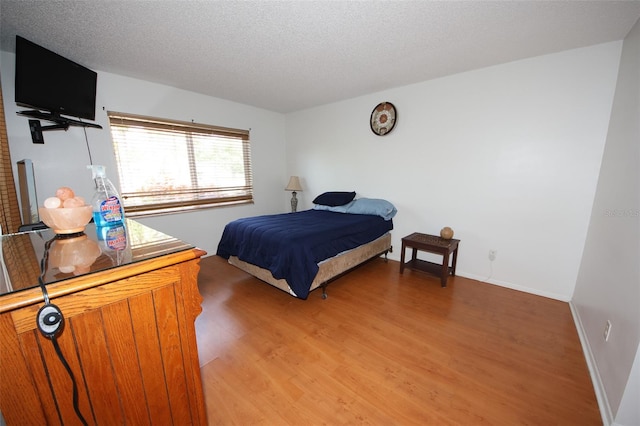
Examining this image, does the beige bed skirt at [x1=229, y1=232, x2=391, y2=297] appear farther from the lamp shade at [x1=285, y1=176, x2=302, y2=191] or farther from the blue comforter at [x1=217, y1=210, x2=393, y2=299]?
the lamp shade at [x1=285, y1=176, x2=302, y2=191]

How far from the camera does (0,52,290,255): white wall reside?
237 cm

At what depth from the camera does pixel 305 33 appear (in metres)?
1.96

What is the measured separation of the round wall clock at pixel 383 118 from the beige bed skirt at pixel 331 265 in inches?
61.0

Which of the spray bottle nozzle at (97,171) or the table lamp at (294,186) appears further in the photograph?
the table lamp at (294,186)

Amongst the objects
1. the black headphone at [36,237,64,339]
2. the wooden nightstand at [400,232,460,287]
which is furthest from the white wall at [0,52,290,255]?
the black headphone at [36,237,64,339]

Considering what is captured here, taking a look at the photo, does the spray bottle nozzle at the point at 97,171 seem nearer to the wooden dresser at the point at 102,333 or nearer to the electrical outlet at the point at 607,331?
the wooden dresser at the point at 102,333

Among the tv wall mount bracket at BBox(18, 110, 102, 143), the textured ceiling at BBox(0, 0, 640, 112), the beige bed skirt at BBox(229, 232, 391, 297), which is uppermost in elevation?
the textured ceiling at BBox(0, 0, 640, 112)

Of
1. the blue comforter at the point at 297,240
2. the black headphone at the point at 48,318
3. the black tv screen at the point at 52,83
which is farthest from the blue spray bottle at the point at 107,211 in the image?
the black tv screen at the point at 52,83

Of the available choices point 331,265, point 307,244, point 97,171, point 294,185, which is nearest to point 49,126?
point 97,171

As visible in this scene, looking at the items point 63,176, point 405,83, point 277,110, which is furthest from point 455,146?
point 63,176

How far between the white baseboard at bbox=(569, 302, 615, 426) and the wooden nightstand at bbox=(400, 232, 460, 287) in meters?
1.05

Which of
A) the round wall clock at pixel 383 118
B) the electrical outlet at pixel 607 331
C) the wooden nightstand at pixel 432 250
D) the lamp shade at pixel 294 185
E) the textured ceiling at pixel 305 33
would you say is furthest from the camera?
the lamp shade at pixel 294 185

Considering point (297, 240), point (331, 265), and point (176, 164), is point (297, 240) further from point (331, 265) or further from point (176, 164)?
point (176, 164)

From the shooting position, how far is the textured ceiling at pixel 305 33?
1645 millimetres
